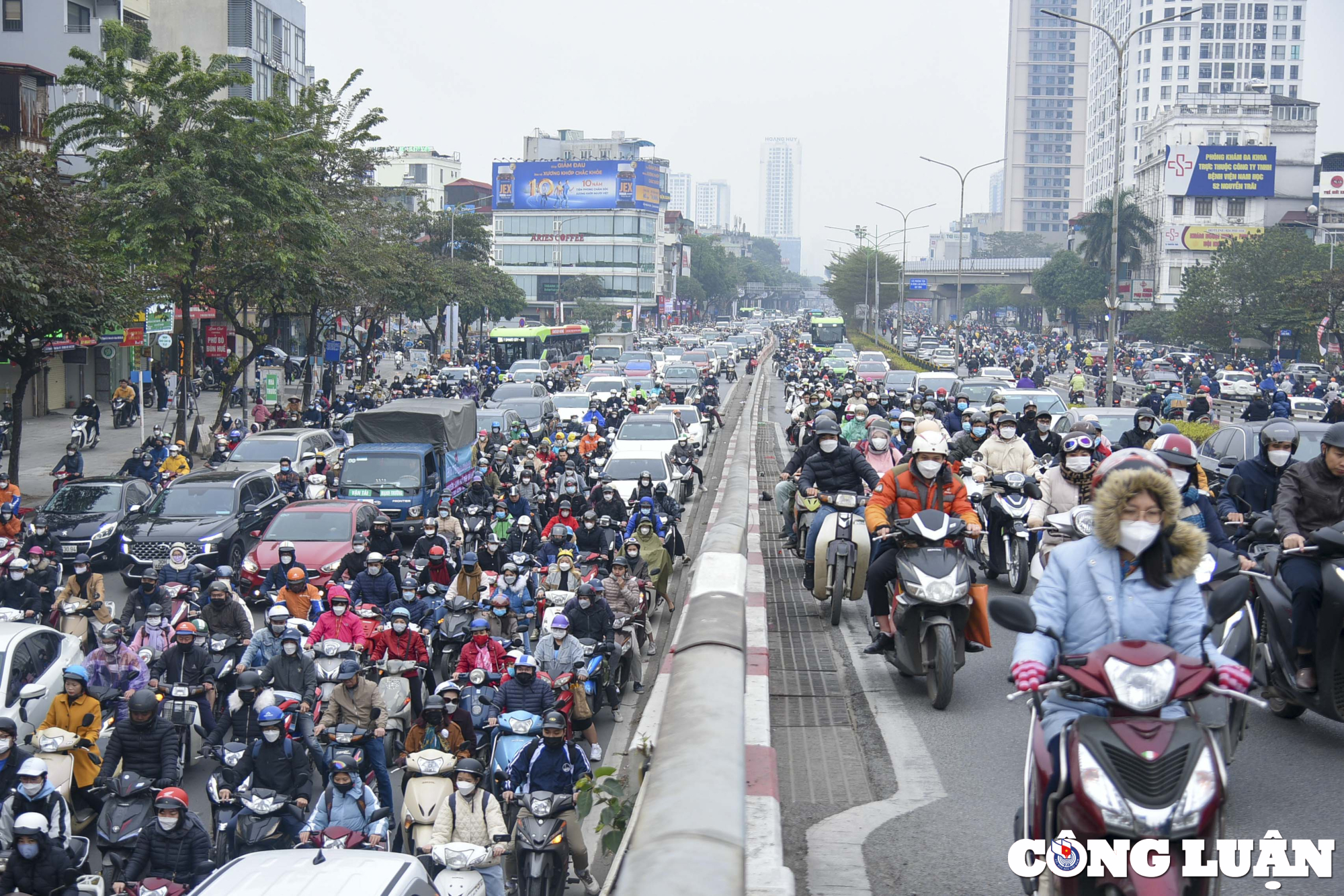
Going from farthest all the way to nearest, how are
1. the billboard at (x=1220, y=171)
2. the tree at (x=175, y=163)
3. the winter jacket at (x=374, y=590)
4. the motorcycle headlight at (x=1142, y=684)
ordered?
→ the billboard at (x=1220, y=171) < the tree at (x=175, y=163) < the winter jacket at (x=374, y=590) < the motorcycle headlight at (x=1142, y=684)

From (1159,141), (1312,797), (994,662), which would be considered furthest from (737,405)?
(1159,141)

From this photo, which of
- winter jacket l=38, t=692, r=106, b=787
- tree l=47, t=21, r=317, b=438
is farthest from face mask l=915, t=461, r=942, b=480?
tree l=47, t=21, r=317, b=438

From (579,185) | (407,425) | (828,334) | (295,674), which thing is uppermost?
(579,185)

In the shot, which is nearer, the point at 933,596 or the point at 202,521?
the point at 933,596

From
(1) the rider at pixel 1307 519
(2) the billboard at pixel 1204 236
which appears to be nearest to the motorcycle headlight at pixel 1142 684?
(1) the rider at pixel 1307 519

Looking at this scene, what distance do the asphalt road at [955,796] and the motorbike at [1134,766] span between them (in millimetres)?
1186

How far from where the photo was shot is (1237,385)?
158 ft

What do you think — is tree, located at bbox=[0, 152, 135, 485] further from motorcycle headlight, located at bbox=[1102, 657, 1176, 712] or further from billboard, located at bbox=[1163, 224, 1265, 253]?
billboard, located at bbox=[1163, 224, 1265, 253]

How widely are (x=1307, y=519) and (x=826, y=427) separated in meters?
4.18

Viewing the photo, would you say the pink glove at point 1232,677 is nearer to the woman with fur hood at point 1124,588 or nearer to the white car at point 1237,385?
the woman with fur hood at point 1124,588

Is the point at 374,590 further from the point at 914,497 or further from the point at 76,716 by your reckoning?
the point at 914,497

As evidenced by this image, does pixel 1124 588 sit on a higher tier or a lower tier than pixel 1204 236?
lower

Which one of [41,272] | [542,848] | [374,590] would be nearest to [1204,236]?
[41,272]

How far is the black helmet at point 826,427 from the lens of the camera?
1102 cm
